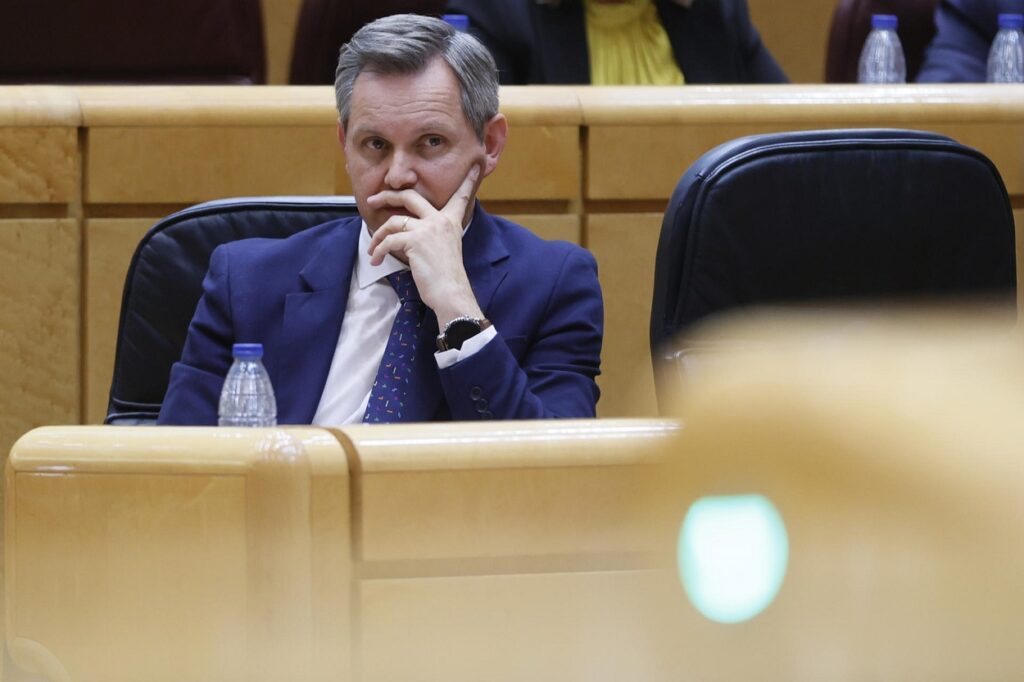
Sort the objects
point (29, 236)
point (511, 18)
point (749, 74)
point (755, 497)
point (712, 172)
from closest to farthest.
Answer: point (755, 497) → point (712, 172) → point (29, 236) → point (511, 18) → point (749, 74)

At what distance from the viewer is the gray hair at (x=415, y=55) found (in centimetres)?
108

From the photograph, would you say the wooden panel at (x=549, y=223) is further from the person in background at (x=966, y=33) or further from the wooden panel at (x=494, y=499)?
the wooden panel at (x=494, y=499)

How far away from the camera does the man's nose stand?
3.53 ft

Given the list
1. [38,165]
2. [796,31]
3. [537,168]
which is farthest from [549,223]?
[796,31]

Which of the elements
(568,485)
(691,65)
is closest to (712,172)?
(568,485)

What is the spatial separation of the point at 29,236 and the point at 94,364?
133 mm

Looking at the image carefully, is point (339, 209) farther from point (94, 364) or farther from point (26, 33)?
point (26, 33)

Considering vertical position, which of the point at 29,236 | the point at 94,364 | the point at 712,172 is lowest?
the point at 94,364

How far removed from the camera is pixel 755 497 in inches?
19.5

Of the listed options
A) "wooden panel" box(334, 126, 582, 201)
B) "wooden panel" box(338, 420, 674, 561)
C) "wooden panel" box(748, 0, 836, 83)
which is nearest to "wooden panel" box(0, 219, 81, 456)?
"wooden panel" box(334, 126, 582, 201)

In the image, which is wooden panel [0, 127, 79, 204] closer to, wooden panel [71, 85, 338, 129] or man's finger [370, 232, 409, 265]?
wooden panel [71, 85, 338, 129]

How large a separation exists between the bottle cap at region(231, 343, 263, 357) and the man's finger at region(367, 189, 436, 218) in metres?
0.13

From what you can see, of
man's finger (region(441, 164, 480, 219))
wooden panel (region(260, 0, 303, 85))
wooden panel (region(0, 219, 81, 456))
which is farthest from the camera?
wooden panel (region(260, 0, 303, 85))

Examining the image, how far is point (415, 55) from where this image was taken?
108 centimetres
